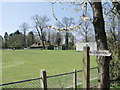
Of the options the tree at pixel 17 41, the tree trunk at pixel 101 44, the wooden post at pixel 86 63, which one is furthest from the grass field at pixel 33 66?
the tree at pixel 17 41

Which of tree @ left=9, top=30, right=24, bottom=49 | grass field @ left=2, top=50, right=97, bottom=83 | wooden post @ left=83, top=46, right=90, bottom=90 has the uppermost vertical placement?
tree @ left=9, top=30, right=24, bottom=49

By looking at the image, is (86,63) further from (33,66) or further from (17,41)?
(17,41)

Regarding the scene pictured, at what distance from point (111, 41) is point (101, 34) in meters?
2.59

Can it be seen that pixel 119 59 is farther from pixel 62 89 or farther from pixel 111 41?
pixel 62 89

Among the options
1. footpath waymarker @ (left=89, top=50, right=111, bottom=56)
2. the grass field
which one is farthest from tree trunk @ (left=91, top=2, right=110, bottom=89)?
the grass field

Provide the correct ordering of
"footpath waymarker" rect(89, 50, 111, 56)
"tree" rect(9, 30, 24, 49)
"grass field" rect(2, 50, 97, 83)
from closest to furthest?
"footpath waymarker" rect(89, 50, 111, 56)
"grass field" rect(2, 50, 97, 83)
"tree" rect(9, 30, 24, 49)

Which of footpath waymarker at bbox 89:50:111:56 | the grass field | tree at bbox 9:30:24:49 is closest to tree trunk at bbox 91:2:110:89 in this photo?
footpath waymarker at bbox 89:50:111:56

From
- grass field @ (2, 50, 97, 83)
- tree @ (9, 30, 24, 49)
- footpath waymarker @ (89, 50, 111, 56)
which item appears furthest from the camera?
tree @ (9, 30, 24, 49)

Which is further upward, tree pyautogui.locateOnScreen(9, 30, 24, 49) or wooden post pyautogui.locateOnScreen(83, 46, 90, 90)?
tree pyautogui.locateOnScreen(9, 30, 24, 49)

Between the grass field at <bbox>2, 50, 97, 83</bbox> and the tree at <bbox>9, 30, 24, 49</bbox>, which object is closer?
the grass field at <bbox>2, 50, 97, 83</bbox>

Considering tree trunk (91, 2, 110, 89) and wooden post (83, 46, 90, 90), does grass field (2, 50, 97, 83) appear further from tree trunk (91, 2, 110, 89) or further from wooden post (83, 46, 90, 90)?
tree trunk (91, 2, 110, 89)

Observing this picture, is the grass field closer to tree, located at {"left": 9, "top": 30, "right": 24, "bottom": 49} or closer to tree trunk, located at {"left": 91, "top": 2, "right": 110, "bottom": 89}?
tree trunk, located at {"left": 91, "top": 2, "right": 110, "bottom": 89}

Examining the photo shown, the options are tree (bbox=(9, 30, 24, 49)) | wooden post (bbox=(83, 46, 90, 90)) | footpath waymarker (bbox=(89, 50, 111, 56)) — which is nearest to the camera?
footpath waymarker (bbox=(89, 50, 111, 56))

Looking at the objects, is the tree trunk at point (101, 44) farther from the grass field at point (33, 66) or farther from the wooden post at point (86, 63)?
the grass field at point (33, 66)
